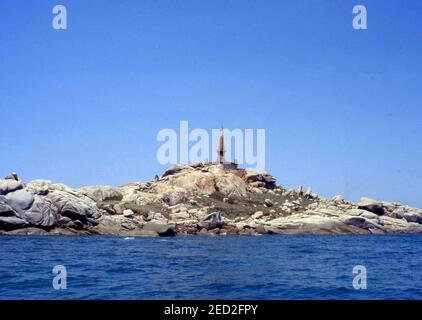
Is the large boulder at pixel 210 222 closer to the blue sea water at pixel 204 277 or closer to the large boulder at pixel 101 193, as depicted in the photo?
the large boulder at pixel 101 193

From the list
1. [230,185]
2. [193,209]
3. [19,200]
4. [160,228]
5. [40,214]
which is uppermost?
[19,200]

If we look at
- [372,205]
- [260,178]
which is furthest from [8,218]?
[260,178]

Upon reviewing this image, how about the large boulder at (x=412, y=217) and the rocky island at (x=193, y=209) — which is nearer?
the rocky island at (x=193, y=209)

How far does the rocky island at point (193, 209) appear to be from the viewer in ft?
251

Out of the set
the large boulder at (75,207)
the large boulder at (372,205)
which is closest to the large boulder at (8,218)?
the large boulder at (75,207)

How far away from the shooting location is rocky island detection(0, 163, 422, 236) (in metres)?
76.6

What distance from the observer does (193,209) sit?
108125mm

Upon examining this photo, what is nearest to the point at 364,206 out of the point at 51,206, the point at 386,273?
the point at 51,206

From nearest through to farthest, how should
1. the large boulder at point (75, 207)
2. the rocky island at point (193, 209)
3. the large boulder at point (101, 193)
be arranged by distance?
the rocky island at point (193, 209)
the large boulder at point (75, 207)
the large boulder at point (101, 193)

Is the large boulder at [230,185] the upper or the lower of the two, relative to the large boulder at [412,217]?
upper

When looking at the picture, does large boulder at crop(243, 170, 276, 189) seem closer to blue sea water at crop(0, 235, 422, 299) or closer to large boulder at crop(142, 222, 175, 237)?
large boulder at crop(142, 222, 175, 237)

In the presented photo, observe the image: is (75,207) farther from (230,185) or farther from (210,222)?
(230,185)

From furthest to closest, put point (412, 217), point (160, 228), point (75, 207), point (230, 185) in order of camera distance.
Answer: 1. point (230, 185)
2. point (412, 217)
3. point (160, 228)
4. point (75, 207)
